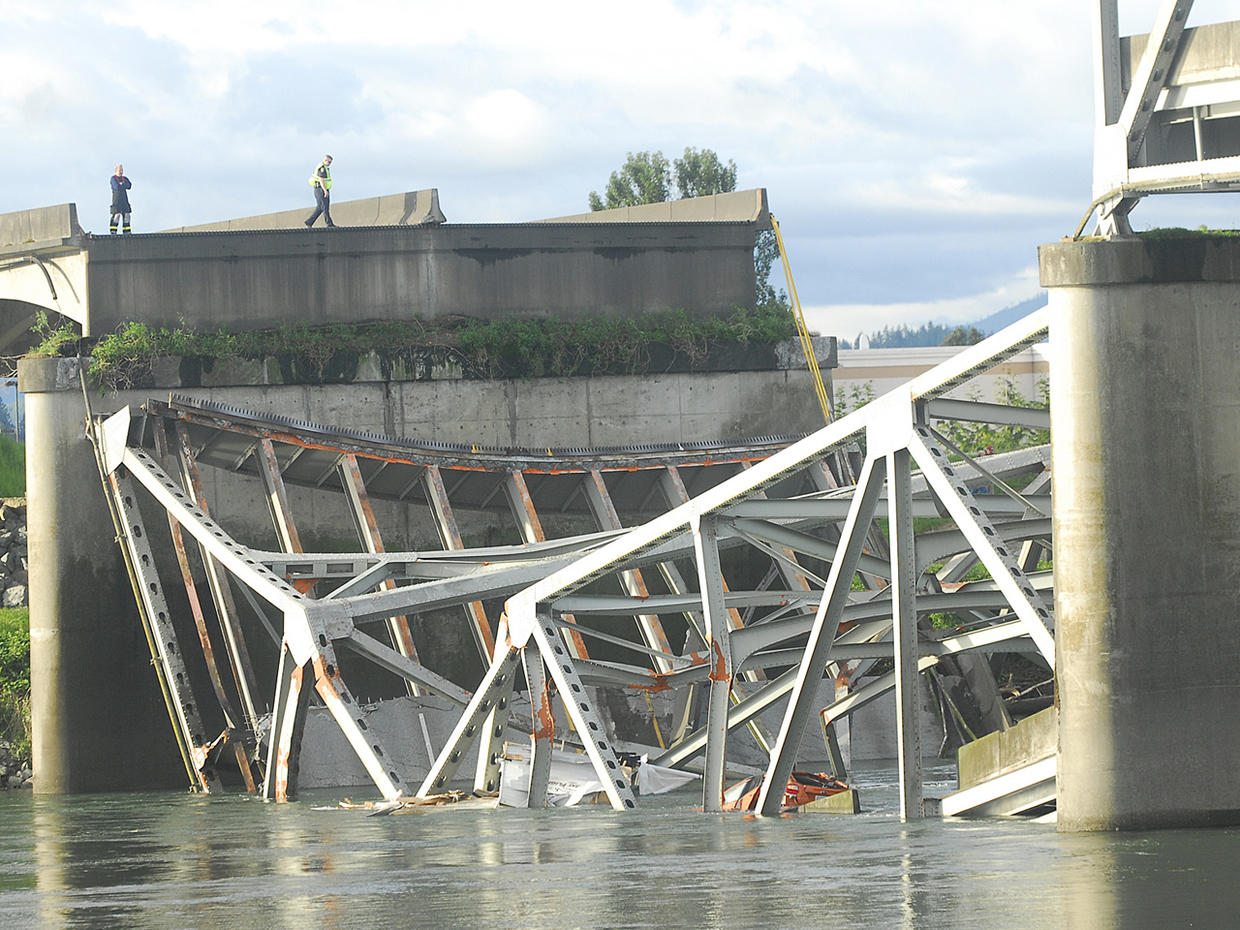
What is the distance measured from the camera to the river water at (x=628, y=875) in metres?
12.5

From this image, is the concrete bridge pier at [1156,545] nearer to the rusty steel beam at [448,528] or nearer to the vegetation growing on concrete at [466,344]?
the rusty steel beam at [448,528]

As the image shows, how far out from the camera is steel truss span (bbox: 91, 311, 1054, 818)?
19.0 metres

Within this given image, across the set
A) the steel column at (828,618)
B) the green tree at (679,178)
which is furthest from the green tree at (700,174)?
the steel column at (828,618)

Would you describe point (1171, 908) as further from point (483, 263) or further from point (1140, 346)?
point (483, 263)

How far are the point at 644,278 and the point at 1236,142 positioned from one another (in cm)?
1836

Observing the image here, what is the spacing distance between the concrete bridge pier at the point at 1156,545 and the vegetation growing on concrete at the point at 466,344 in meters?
18.0

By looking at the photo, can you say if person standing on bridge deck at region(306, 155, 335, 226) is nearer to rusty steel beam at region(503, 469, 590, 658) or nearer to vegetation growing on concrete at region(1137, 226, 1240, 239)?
rusty steel beam at region(503, 469, 590, 658)

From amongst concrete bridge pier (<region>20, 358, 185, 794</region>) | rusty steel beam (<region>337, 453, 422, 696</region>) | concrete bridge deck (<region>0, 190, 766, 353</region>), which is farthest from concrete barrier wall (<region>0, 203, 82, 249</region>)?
rusty steel beam (<region>337, 453, 422, 696</region>)

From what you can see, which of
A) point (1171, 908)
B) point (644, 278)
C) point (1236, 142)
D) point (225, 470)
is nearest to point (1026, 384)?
point (644, 278)

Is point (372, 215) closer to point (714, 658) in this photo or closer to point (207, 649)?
point (207, 649)

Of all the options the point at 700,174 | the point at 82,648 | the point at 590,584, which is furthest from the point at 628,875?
the point at 700,174

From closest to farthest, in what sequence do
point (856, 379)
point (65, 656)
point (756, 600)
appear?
point (756, 600), point (65, 656), point (856, 379)

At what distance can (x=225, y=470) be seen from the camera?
32812mm

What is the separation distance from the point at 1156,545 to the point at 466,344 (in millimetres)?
Result: 18659
